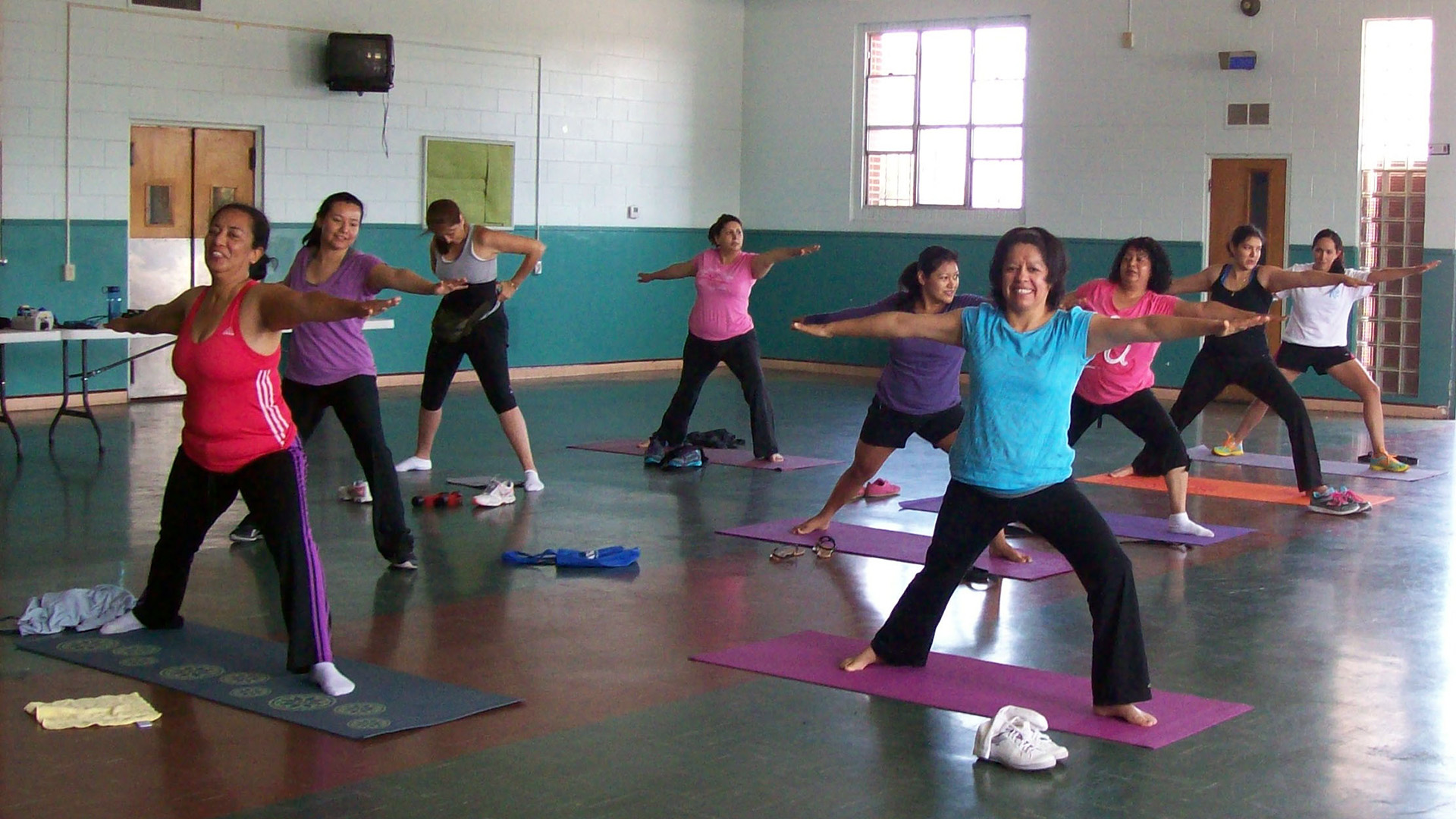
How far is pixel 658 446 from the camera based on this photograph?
10.2 m

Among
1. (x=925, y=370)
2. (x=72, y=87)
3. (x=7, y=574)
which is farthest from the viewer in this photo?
(x=72, y=87)

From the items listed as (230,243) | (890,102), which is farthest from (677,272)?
(890,102)

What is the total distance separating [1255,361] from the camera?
912cm

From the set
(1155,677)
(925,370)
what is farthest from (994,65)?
(1155,677)

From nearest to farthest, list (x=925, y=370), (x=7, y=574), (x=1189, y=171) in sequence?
(x=7, y=574) < (x=925, y=370) < (x=1189, y=171)

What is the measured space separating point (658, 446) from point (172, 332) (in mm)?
5135

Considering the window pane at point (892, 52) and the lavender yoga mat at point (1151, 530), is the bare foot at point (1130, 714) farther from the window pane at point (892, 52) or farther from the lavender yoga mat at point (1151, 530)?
the window pane at point (892, 52)

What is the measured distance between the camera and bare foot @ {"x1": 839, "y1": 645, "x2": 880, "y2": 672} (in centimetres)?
527

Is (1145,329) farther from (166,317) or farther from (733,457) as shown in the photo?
(733,457)

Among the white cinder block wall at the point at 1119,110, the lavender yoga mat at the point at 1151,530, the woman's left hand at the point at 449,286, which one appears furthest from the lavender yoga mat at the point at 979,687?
the white cinder block wall at the point at 1119,110

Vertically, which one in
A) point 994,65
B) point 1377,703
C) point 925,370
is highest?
point 994,65

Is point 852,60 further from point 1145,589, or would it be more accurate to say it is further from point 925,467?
point 1145,589

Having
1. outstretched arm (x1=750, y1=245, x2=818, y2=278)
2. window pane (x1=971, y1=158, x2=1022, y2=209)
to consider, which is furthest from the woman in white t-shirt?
window pane (x1=971, y1=158, x2=1022, y2=209)

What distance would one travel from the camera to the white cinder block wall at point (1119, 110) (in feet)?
45.6
